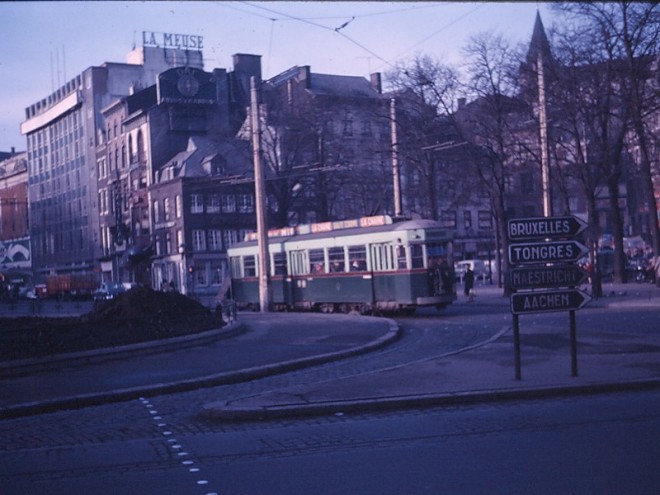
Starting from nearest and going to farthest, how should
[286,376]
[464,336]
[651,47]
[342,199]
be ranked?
[286,376] → [464,336] → [651,47] → [342,199]

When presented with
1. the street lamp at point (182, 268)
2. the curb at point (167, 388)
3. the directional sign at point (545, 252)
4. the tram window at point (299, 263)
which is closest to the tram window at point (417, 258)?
the tram window at point (299, 263)

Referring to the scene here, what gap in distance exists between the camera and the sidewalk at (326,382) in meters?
12.3

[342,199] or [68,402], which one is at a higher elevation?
[342,199]

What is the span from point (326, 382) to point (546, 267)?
13.4 feet

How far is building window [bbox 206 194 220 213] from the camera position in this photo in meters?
72.0

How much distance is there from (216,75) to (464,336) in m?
63.0

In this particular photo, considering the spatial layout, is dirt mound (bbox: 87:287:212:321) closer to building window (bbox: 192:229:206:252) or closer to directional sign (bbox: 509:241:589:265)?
Answer: directional sign (bbox: 509:241:589:265)

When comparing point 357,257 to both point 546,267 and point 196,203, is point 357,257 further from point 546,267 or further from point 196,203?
point 196,203

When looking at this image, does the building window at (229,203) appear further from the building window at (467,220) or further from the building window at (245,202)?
the building window at (467,220)

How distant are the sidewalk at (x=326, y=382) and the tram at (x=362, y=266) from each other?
780 cm

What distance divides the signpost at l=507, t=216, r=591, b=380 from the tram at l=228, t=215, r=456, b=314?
17815 mm

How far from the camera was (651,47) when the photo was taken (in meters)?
29.6

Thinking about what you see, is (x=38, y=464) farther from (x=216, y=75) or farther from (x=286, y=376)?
(x=216, y=75)

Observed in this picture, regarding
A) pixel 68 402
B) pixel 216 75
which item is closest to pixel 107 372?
pixel 68 402
